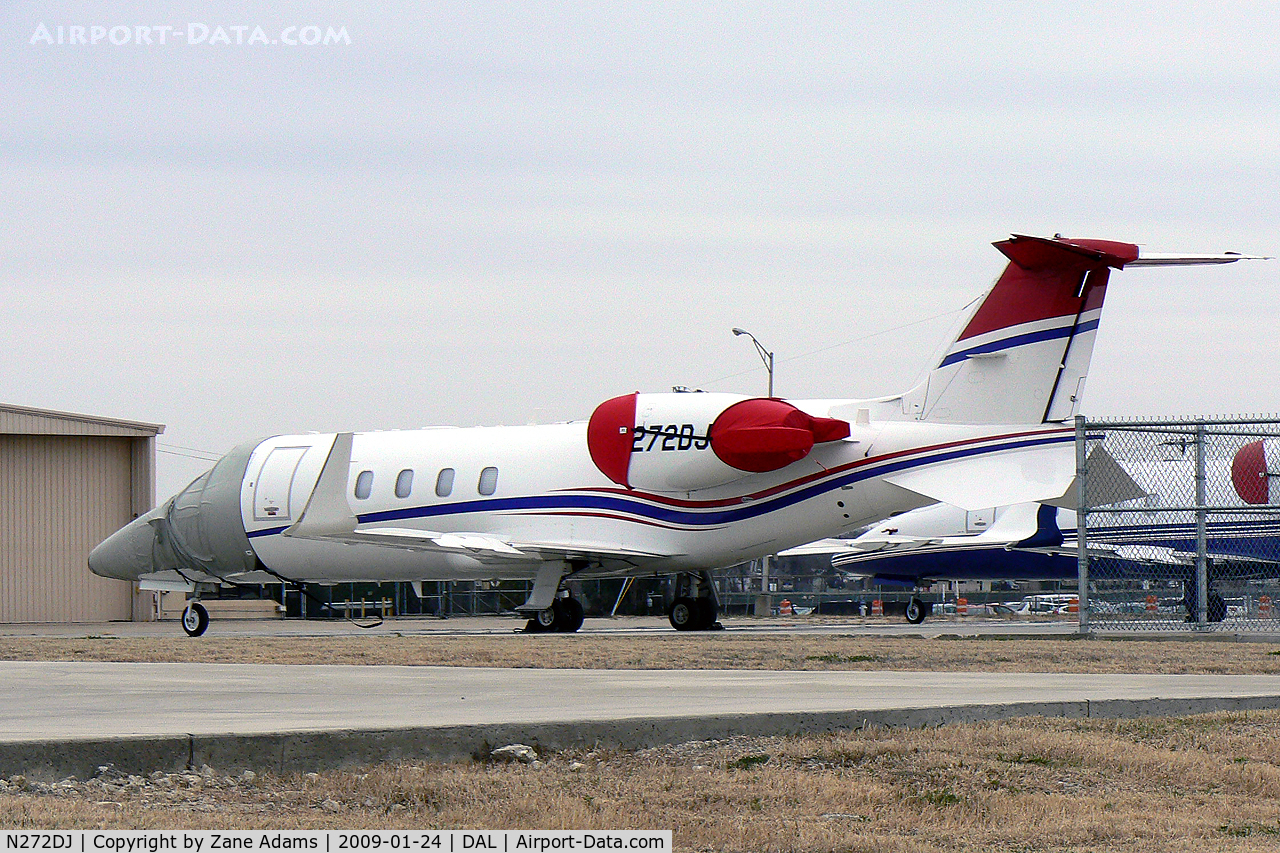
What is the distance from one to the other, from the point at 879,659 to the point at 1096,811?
9033mm

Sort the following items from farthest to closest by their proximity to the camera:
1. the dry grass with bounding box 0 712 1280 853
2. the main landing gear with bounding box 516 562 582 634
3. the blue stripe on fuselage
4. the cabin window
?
the cabin window → the main landing gear with bounding box 516 562 582 634 → the blue stripe on fuselage → the dry grass with bounding box 0 712 1280 853

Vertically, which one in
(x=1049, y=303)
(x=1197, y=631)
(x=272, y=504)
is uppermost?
(x=1049, y=303)

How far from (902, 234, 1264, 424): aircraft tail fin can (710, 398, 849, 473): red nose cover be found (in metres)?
1.62

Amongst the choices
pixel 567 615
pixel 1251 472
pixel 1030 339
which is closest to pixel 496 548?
pixel 567 615

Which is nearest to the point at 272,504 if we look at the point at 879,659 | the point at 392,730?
the point at 879,659

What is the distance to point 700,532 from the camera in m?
26.5

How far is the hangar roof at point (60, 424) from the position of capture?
3997 cm

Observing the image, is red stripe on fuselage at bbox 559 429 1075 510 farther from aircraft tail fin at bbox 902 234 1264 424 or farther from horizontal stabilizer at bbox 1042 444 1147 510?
horizontal stabilizer at bbox 1042 444 1147 510

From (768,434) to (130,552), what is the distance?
13.4 metres

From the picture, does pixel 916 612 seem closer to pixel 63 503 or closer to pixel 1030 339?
pixel 1030 339

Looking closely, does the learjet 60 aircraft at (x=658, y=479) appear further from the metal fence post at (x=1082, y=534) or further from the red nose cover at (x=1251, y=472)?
the red nose cover at (x=1251, y=472)

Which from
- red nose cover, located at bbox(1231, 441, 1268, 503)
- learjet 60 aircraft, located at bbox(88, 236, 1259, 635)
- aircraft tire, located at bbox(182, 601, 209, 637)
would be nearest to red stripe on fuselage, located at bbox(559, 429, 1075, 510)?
learjet 60 aircraft, located at bbox(88, 236, 1259, 635)

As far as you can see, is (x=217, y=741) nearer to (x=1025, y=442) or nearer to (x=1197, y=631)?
(x=1197, y=631)

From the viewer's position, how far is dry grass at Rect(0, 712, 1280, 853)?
6.02 meters
